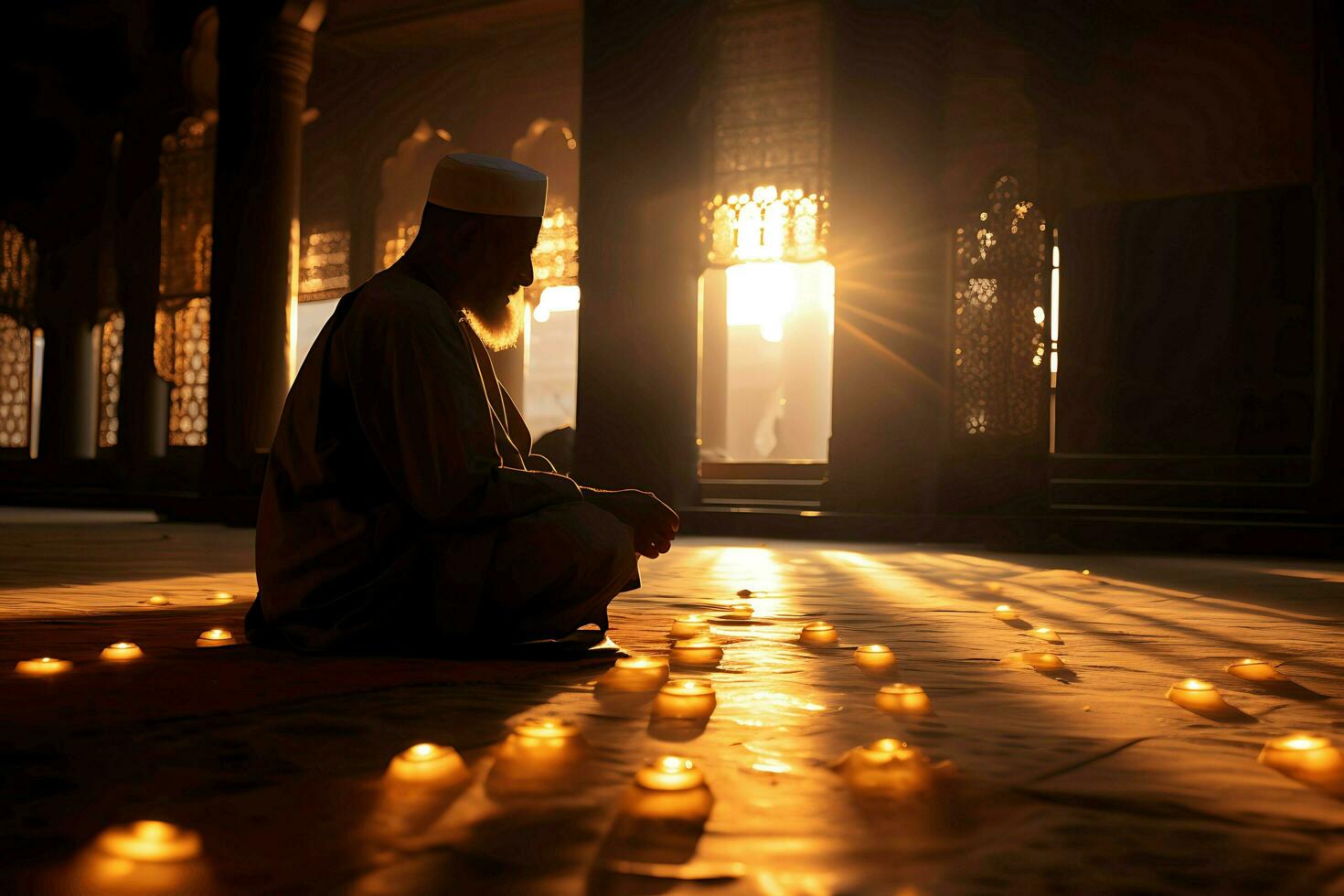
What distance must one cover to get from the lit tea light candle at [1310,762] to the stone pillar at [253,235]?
8.37 metres

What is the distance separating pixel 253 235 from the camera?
29.1 feet

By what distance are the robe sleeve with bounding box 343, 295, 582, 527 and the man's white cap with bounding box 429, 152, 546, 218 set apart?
0.23 metres

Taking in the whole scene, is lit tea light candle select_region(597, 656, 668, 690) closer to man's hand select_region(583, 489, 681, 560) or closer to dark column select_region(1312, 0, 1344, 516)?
man's hand select_region(583, 489, 681, 560)

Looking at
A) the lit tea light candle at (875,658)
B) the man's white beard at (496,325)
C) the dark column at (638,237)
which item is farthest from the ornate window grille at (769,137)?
the lit tea light candle at (875,658)

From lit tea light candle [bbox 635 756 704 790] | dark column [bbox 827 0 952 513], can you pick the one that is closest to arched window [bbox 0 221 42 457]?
dark column [bbox 827 0 952 513]

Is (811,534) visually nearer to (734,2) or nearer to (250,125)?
(734,2)

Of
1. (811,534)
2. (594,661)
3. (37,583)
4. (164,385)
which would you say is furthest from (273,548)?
(164,385)

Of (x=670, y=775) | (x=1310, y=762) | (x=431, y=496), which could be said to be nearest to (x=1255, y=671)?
(x=1310, y=762)

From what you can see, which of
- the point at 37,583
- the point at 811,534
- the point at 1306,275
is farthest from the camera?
the point at 1306,275

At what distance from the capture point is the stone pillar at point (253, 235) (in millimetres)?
8852

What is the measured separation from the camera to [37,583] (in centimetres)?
384

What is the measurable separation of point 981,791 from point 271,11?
915 cm

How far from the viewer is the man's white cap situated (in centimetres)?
228

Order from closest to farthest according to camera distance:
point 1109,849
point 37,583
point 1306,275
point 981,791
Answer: point 1109,849, point 981,791, point 37,583, point 1306,275
